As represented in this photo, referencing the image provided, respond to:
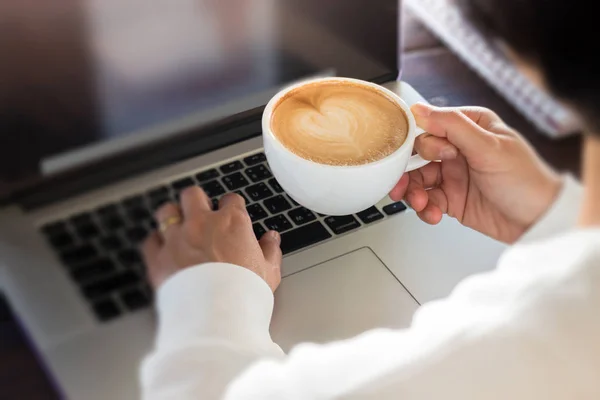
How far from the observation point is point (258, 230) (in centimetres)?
44

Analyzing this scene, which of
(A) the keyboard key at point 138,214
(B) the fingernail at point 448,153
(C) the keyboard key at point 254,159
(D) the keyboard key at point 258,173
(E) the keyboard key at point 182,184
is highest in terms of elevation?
(A) the keyboard key at point 138,214

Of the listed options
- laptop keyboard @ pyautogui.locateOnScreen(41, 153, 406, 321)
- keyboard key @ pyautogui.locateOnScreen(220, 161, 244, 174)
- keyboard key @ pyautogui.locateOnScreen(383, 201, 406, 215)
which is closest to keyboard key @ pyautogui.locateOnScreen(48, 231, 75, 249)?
laptop keyboard @ pyautogui.locateOnScreen(41, 153, 406, 321)

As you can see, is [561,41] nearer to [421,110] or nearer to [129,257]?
[421,110]

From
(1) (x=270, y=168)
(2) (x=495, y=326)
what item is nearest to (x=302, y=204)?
(1) (x=270, y=168)

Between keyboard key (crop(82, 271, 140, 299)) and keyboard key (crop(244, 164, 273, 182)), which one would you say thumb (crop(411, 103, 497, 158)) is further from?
keyboard key (crop(82, 271, 140, 299))

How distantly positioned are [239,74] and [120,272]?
0.17 meters

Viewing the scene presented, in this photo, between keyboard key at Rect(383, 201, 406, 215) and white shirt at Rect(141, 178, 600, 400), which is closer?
white shirt at Rect(141, 178, 600, 400)

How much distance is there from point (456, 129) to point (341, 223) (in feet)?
0.33

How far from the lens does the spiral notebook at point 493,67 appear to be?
412mm

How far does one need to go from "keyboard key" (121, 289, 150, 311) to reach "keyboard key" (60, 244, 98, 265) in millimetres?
29

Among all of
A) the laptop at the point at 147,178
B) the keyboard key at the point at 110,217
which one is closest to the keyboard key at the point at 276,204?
the laptop at the point at 147,178

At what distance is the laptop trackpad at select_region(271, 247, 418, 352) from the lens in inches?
17.1

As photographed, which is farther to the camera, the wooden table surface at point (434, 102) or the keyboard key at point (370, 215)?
the keyboard key at point (370, 215)

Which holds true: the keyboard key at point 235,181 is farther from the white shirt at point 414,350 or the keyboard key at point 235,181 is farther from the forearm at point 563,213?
the forearm at point 563,213
